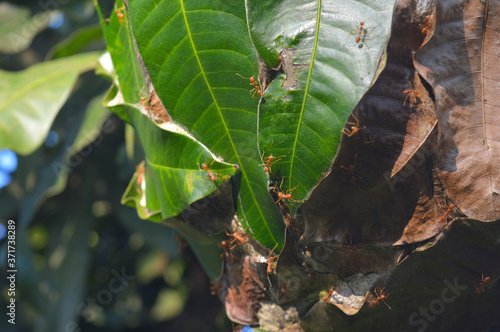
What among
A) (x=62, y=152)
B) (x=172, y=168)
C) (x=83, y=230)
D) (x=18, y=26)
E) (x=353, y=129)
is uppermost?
(x=353, y=129)

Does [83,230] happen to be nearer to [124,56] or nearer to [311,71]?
[124,56]

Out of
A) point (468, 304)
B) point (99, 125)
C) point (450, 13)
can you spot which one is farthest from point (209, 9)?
point (99, 125)

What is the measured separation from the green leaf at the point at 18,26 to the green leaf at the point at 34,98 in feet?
1.51

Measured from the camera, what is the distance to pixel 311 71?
0.56 meters

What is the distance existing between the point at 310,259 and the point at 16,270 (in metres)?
1.35

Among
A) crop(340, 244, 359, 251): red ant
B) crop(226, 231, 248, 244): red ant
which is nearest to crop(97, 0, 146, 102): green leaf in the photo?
crop(226, 231, 248, 244): red ant


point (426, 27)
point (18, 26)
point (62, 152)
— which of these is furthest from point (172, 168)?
point (18, 26)

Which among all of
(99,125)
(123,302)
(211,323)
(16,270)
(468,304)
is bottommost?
(123,302)

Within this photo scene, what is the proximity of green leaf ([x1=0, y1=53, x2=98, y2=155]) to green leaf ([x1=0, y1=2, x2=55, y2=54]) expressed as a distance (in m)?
0.46

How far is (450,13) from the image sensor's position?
58 cm

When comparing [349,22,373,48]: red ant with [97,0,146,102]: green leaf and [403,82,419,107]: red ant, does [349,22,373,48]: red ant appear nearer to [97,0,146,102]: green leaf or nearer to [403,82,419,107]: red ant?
[403,82,419,107]: red ant

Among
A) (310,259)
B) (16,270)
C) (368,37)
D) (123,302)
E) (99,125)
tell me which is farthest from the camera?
(123,302)

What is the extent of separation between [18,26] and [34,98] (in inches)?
29.7

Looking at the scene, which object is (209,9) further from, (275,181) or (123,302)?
(123,302)
